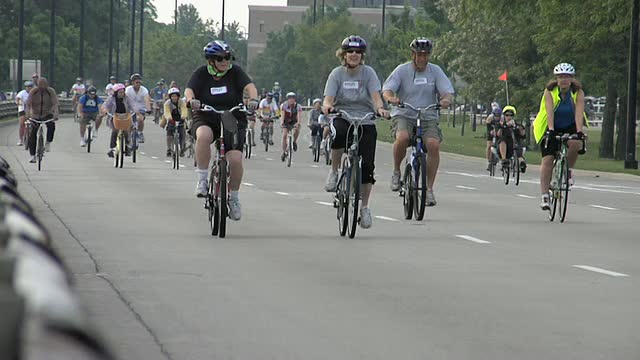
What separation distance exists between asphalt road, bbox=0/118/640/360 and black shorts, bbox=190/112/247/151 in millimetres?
846

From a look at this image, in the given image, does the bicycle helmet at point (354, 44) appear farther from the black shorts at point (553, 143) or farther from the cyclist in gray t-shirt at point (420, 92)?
the black shorts at point (553, 143)

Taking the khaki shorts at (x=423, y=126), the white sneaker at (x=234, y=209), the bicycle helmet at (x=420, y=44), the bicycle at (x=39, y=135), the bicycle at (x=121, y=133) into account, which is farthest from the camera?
the bicycle at (x=121, y=133)

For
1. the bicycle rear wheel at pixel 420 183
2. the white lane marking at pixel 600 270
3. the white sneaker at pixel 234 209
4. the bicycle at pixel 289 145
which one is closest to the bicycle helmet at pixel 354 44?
the white sneaker at pixel 234 209

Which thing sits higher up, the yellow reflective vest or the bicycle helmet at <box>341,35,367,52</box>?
the bicycle helmet at <box>341,35,367,52</box>

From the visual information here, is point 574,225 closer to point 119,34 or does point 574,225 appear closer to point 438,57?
point 438,57

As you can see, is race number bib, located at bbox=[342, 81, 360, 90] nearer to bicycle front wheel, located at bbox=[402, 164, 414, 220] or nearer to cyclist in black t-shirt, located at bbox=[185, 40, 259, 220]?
cyclist in black t-shirt, located at bbox=[185, 40, 259, 220]

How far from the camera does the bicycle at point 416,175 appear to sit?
15.9 m

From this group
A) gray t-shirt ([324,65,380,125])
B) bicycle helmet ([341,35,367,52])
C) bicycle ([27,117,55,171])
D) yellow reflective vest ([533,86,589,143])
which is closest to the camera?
bicycle helmet ([341,35,367,52])

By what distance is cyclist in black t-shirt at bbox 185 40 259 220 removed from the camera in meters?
13.9

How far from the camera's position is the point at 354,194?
1380 centimetres

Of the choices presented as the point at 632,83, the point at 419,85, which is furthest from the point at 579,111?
the point at 632,83

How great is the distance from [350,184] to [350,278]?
3.24 meters

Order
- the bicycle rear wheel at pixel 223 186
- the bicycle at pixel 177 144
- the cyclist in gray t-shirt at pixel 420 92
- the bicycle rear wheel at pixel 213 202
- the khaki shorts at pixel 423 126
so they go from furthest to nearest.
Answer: the bicycle at pixel 177 144 < the khaki shorts at pixel 423 126 < the cyclist in gray t-shirt at pixel 420 92 < the bicycle rear wheel at pixel 213 202 < the bicycle rear wheel at pixel 223 186

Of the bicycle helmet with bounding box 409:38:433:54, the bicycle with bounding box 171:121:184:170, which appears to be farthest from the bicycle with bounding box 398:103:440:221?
the bicycle with bounding box 171:121:184:170
